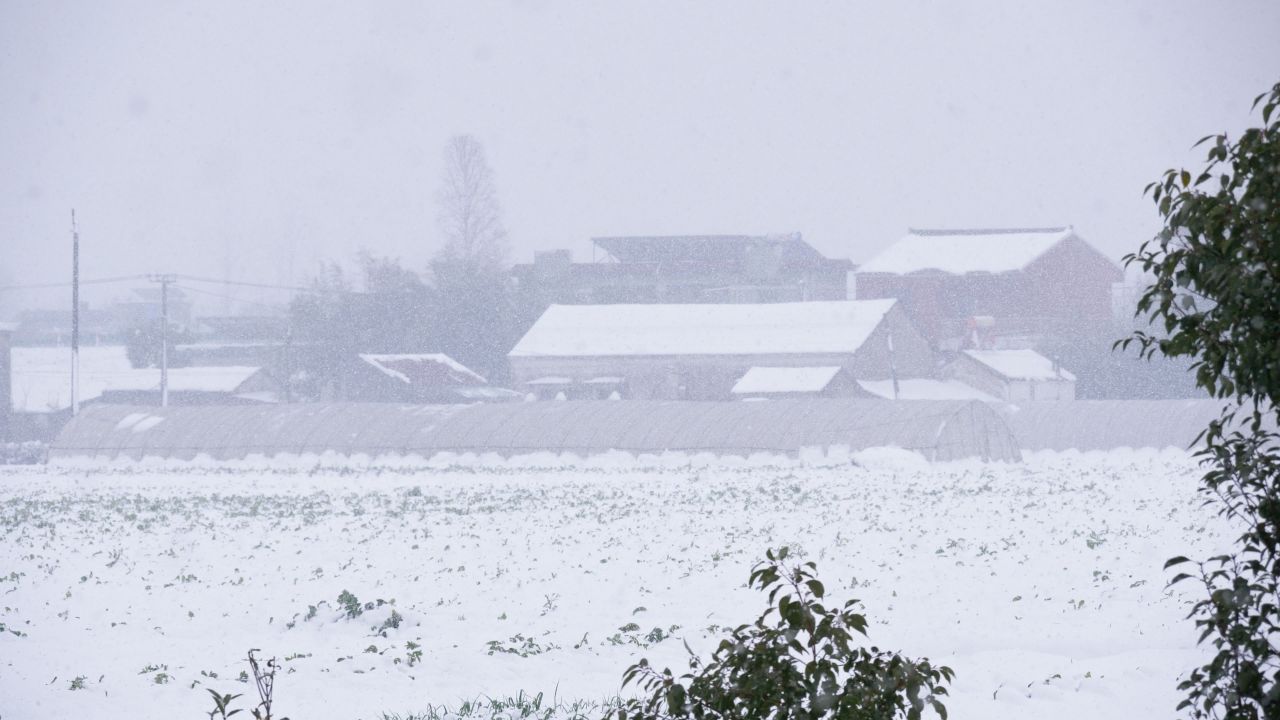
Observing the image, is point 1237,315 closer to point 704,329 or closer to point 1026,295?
point 704,329

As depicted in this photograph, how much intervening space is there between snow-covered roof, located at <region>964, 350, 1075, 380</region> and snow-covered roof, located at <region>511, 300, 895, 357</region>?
6392 mm

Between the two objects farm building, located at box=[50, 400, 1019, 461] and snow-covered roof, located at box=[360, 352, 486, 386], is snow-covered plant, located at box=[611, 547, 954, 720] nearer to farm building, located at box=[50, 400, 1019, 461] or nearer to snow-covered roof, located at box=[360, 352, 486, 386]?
farm building, located at box=[50, 400, 1019, 461]

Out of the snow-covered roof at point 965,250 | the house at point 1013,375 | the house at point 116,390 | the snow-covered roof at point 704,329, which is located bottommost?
the house at point 116,390

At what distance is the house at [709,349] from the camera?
236ft

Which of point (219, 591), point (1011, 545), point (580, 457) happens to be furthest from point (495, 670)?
point (580, 457)

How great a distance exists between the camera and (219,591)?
15008 mm

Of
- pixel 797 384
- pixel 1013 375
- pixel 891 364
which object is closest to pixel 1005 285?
pixel 1013 375

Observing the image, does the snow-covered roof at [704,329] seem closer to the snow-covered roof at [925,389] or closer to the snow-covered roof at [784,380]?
the snow-covered roof at [784,380]

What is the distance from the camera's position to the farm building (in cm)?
4356

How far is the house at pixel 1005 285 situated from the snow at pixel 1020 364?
678 centimetres

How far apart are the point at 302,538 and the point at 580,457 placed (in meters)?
26.4

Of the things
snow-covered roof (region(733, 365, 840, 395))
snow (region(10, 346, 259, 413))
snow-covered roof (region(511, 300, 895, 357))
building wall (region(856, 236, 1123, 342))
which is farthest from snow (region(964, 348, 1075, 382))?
snow (region(10, 346, 259, 413))

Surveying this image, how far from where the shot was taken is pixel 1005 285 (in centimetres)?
8594

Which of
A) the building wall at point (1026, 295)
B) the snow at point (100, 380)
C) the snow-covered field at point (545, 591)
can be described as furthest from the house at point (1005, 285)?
the snow-covered field at point (545, 591)
